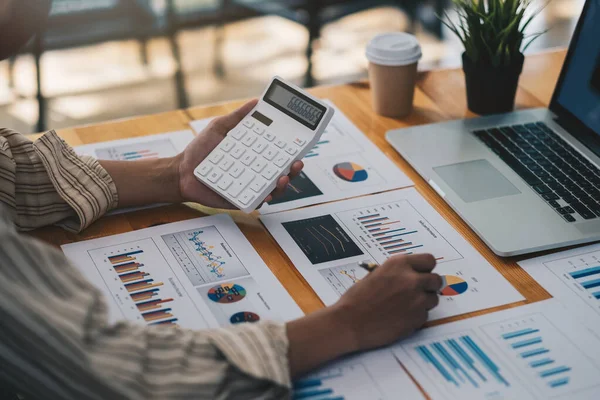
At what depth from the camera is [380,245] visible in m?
1.13

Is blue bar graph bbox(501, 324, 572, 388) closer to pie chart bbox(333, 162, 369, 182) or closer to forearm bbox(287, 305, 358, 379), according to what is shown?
forearm bbox(287, 305, 358, 379)

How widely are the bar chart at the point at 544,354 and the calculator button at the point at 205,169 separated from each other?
472 millimetres

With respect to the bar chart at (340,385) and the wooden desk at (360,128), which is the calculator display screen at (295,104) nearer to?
the wooden desk at (360,128)

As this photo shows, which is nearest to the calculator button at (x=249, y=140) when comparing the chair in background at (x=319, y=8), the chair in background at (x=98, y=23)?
the chair in background at (x=98, y=23)

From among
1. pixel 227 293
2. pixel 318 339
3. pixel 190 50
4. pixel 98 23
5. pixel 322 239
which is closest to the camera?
pixel 318 339

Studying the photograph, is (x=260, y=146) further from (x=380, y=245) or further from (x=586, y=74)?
(x=586, y=74)

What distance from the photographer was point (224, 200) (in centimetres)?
120

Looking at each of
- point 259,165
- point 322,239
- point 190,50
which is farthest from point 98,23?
point 322,239

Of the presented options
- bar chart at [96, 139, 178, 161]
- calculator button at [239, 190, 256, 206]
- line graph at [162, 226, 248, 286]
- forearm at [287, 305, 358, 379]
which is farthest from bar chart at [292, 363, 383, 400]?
bar chart at [96, 139, 178, 161]

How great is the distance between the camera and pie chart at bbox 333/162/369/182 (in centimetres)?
129

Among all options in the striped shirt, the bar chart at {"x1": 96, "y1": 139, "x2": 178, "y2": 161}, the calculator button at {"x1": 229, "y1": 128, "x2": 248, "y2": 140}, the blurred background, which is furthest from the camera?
the blurred background

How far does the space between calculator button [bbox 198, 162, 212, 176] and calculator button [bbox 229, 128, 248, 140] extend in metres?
0.07

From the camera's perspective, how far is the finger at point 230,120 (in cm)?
125

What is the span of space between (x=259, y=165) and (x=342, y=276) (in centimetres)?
23
